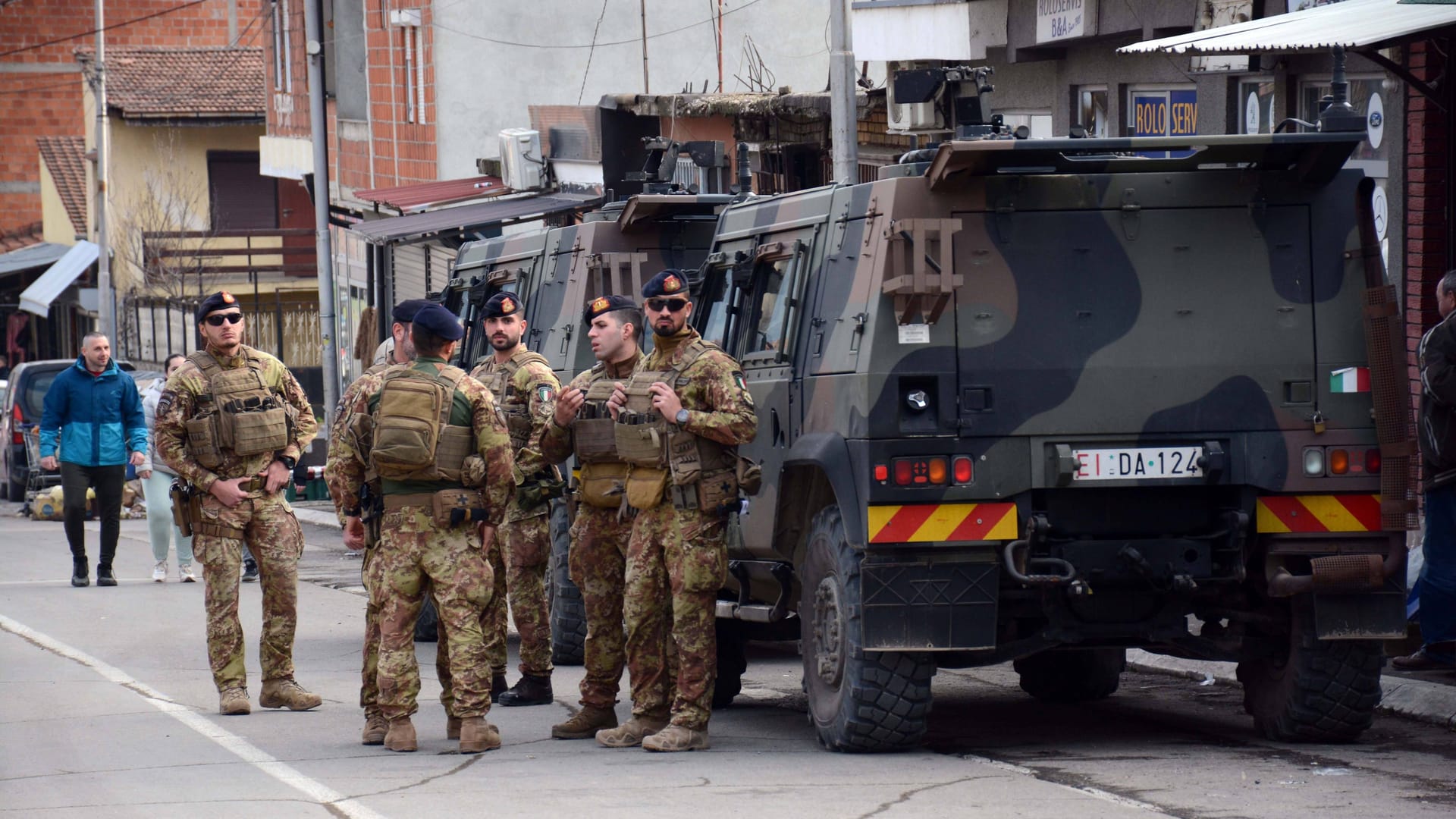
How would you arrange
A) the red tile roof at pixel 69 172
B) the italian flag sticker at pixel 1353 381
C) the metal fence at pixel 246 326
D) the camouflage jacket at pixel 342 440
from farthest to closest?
the red tile roof at pixel 69 172
the metal fence at pixel 246 326
the camouflage jacket at pixel 342 440
the italian flag sticker at pixel 1353 381

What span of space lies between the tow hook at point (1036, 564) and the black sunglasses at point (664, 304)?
5.43 ft

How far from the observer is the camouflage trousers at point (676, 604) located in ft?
26.9

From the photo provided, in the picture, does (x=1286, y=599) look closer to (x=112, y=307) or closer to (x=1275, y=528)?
(x=1275, y=528)

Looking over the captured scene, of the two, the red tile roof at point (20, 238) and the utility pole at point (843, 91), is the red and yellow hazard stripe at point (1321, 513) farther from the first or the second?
the red tile roof at point (20, 238)

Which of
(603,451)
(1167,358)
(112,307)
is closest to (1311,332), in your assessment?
(1167,358)

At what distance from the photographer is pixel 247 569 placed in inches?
663

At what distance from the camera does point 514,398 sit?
32.7 feet

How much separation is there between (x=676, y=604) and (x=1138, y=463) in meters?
1.84

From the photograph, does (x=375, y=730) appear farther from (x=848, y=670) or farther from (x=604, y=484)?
(x=848, y=670)

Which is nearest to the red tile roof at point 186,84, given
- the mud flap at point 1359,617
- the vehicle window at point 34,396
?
the vehicle window at point 34,396

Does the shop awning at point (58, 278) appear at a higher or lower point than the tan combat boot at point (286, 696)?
higher

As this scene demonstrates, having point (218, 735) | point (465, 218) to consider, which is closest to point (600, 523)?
point (218, 735)

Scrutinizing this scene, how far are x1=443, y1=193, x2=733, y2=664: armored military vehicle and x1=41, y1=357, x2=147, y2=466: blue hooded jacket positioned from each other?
463 cm

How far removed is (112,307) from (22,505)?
1285 cm
